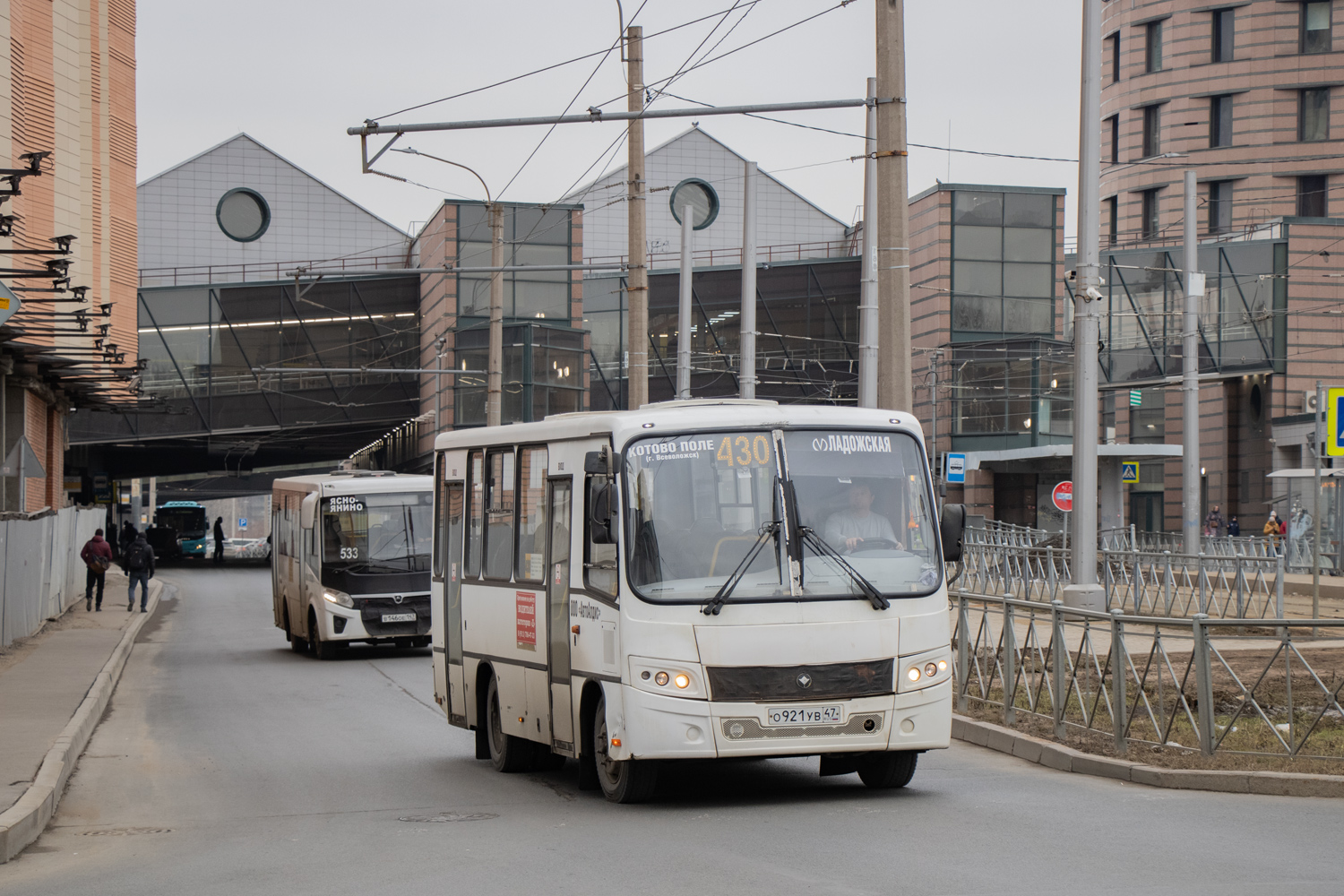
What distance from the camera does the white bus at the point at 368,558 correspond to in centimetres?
2395

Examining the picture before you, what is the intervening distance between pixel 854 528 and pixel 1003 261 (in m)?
47.6

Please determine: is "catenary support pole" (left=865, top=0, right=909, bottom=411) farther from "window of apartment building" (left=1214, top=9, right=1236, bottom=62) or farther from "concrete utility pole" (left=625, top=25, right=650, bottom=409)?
"window of apartment building" (left=1214, top=9, right=1236, bottom=62)

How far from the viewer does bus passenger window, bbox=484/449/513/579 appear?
12.2m

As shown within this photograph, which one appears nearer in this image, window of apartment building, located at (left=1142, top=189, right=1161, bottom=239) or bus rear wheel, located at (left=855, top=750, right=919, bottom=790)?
bus rear wheel, located at (left=855, top=750, right=919, bottom=790)

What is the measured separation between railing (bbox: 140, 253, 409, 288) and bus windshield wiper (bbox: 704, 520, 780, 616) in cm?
5884

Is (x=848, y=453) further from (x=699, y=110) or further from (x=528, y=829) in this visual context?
(x=699, y=110)

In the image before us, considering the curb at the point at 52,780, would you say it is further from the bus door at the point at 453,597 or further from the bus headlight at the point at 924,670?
the bus headlight at the point at 924,670

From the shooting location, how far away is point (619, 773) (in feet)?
33.8

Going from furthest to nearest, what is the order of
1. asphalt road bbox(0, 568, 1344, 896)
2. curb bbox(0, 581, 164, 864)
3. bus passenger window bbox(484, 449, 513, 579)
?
bus passenger window bbox(484, 449, 513, 579) < curb bbox(0, 581, 164, 864) < asphalt road bbox(0, 568, 1344, 896)

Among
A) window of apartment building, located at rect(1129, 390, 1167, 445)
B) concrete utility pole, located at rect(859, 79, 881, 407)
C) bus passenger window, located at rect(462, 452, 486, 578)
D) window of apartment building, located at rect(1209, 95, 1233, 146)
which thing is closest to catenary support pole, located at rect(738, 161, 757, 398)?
concrete utility pole, located at rect(859, 79, 881, 407)

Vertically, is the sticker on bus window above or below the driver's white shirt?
below

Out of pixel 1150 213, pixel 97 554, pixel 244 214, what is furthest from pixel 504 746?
pixel 244 214

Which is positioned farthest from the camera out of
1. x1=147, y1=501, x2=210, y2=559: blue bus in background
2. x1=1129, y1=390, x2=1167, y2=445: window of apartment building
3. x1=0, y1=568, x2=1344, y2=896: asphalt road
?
x1=147, y1=501, x2=210, y2=559: blue bus in background

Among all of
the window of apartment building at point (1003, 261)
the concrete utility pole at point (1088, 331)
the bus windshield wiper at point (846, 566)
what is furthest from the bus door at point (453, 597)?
the window of apartment building at point (1003, 261)
